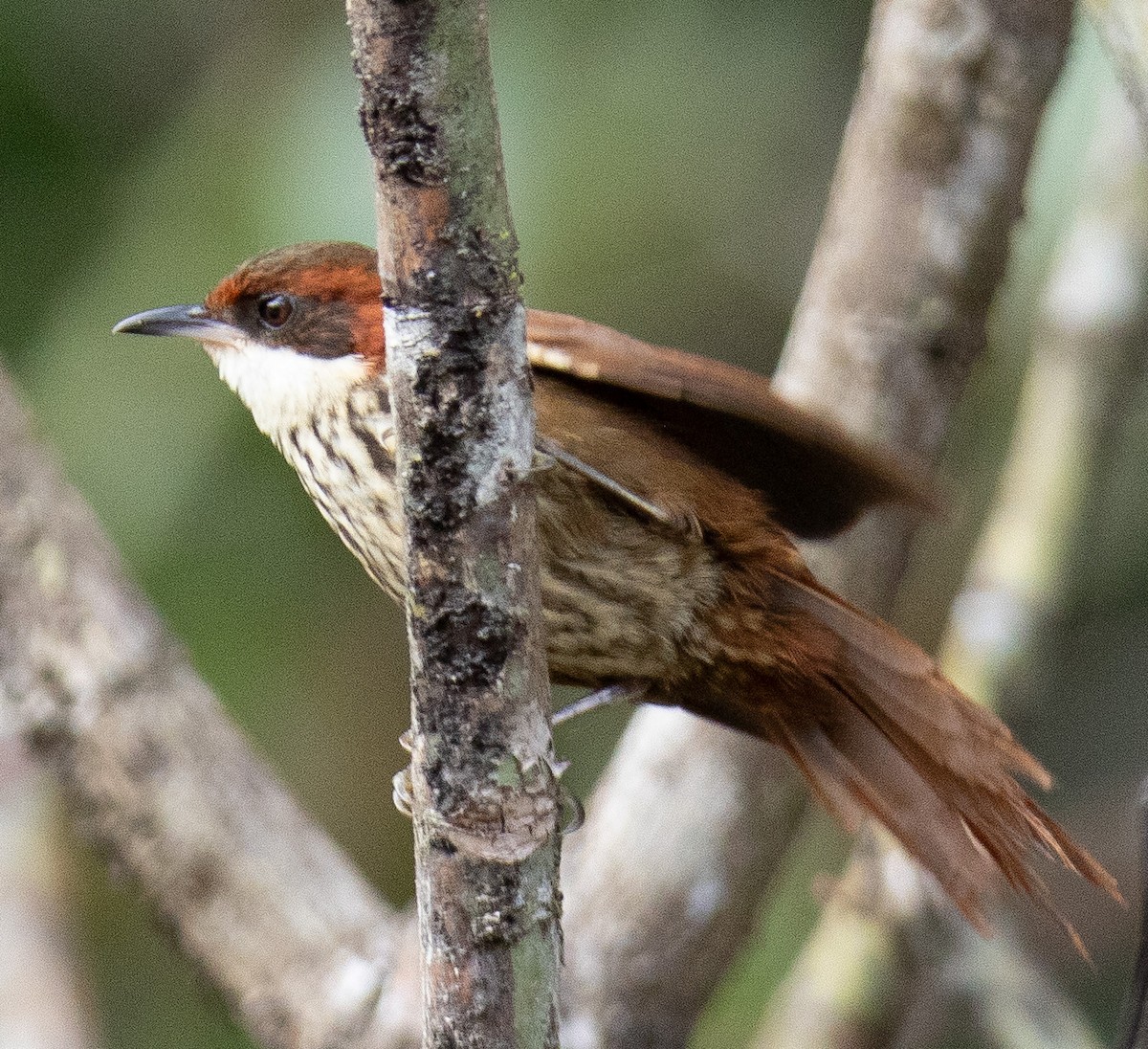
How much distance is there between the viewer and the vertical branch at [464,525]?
60.7 inches

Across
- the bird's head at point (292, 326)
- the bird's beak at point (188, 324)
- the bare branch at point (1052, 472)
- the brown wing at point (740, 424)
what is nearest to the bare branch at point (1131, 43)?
the brown wing at point (740, 424)

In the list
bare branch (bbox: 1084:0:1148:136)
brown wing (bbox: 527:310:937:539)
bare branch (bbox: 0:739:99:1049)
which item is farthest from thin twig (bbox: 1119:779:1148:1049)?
bare branch (bbox: 0:739:99:1049)

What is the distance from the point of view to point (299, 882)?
3205 millimetres

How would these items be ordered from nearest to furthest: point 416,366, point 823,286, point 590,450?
point 416,366 → point 590,450 → point 823,286

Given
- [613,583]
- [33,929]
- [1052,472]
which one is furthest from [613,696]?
[33,929]

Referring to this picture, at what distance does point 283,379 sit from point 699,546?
735mm

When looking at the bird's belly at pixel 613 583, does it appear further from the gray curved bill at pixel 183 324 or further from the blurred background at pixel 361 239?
the blurred background at pixel 361 239

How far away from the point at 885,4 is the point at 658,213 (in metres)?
0.98

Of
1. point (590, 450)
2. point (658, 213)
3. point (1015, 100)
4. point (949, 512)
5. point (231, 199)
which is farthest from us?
point (658, 213)

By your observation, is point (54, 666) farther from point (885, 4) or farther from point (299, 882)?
point (885, 4)

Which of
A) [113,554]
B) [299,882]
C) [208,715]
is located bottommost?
[299,882]

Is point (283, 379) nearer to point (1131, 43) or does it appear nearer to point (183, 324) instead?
point (183, 324)

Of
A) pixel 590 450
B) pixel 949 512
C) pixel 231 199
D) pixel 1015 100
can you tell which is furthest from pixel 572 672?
pixel 231 199

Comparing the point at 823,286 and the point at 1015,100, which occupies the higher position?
the point at 1015,100
